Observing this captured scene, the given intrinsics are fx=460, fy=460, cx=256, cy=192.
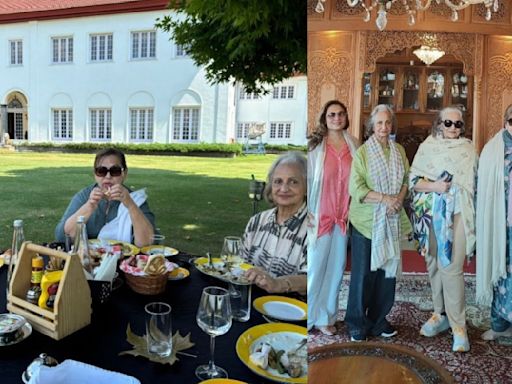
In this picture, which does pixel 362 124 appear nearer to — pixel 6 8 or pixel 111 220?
pixel 111 220

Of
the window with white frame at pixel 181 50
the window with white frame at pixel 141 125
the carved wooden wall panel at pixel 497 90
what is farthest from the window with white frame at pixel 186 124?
the carved wooden wall panel at pixel 497 90

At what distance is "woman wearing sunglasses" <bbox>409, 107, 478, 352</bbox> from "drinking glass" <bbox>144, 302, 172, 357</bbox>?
2.17ft

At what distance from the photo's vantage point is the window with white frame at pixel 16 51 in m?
1.91

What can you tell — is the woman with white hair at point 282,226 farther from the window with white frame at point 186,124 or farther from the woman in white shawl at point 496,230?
the woman in white shawl at point 496,230

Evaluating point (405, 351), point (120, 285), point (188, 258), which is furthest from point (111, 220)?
point (405, 351)

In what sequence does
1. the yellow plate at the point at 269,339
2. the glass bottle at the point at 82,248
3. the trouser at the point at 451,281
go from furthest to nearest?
the glass bottle at the point at 82,248 < the trouser at the point at 451,281 < the yellow plate at the point at 269,339

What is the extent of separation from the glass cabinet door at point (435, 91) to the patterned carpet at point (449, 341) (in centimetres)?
45

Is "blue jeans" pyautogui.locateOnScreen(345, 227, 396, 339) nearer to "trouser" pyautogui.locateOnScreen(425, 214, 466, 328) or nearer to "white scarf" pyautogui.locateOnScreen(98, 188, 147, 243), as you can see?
"trouser" pyautogui.locateOnScreen(425, 214, 466, 328)

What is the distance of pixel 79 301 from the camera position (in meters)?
1.09

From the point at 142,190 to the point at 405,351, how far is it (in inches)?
48.9

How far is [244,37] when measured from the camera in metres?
1.38

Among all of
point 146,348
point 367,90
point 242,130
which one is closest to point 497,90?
point 367,90

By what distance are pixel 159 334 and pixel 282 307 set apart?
416 millimetres

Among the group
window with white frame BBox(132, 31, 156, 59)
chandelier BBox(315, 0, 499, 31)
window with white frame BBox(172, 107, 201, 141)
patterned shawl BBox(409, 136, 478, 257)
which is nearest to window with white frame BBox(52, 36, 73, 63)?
window with white frame BBox(132, 31, 156, 59)
